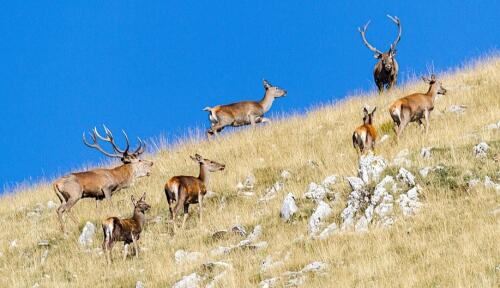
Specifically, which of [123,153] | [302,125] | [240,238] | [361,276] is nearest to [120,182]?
[123,153]

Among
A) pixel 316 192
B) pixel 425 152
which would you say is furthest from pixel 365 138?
pixel 316 192

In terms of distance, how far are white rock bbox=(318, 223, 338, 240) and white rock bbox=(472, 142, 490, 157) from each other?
2530 mm

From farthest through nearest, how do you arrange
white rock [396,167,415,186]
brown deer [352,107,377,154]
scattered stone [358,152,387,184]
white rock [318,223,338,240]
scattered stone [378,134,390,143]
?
scattered stone [378,134,390,143] < brown deer [352,107,377,154] < scattered stone [358,152,387,184] < white rock [396,167,415,186] < white rock [318,223,338,240]

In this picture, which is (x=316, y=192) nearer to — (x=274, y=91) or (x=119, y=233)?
(x=119, y=233)

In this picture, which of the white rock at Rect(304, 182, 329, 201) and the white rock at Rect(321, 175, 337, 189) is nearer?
the white rock at Rect(304, 182, 329, 201)

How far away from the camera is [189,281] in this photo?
11344 millimetres

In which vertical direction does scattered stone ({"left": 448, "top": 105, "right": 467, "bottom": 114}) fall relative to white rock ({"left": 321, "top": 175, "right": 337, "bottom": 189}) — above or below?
above

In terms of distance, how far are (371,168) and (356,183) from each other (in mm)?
496

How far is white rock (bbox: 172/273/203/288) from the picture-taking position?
36.9ft

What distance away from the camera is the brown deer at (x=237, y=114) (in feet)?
67.4

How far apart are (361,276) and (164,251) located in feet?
13.3

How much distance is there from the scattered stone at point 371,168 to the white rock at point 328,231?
1.20 metres

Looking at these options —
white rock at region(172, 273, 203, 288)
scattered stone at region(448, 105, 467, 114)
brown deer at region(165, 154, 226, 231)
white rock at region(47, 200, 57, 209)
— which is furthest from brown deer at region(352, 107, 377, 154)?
white rock at region(47, 200, 57, 209)

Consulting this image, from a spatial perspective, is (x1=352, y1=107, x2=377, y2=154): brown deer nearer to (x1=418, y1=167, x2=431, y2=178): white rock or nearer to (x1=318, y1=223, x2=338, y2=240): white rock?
(x1=418, y1=167, x2=431, y2=178): white rock
